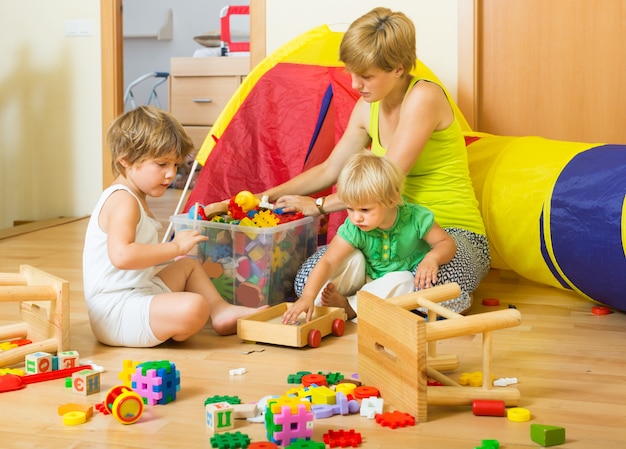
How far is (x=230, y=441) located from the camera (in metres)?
1.14

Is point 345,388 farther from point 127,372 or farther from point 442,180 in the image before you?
point 442,180

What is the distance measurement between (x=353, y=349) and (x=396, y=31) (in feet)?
2.28

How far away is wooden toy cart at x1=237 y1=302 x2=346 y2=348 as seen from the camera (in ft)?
5.43

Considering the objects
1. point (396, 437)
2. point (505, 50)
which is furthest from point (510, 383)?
point (505, 50)

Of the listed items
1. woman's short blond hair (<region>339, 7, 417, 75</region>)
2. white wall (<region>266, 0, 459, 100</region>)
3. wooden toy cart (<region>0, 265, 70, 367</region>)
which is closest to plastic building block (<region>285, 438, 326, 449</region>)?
wooden toy cart (<region>0, 265, 70, 367</region>)

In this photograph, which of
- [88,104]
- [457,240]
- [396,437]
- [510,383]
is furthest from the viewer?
[88,104]

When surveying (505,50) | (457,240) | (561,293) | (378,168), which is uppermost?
(505,50)

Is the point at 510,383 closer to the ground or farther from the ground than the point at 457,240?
closer to the ground

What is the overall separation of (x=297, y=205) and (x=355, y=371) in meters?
0.62

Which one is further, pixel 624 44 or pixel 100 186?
pixel 100 186

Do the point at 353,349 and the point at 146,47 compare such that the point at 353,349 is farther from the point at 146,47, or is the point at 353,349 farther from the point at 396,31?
the point at 146,47

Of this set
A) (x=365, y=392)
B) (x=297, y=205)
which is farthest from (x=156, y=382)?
(x=297, y=205)

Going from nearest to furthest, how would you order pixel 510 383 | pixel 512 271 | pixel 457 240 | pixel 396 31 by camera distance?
pixel 510 383, pixel 396 31, pixel 457 240, pixel 512 271

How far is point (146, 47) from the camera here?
583 centimetres
